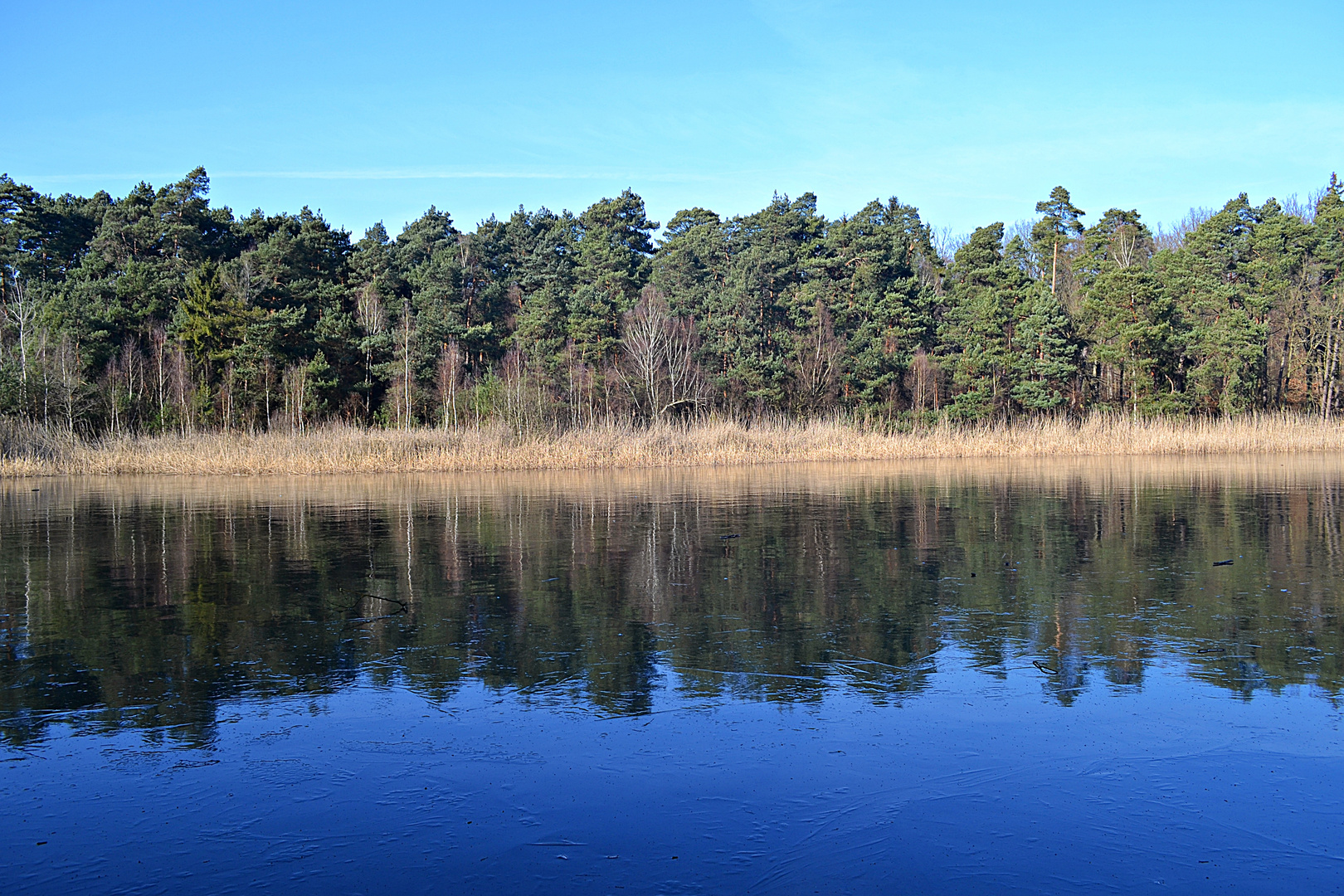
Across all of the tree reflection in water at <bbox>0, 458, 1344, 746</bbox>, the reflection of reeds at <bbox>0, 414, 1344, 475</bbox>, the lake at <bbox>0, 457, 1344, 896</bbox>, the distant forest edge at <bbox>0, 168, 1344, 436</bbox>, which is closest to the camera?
the lake at <bbox>0, 457, 1344, 896</bbox>

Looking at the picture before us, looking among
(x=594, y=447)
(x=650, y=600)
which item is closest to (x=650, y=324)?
(x=594, y=447)

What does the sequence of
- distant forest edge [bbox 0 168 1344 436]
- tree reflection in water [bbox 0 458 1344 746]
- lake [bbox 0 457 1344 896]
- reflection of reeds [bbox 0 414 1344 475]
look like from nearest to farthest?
lake [bbox 0 457 1344 896], tree reflection in water [bbox 0 458 1344 746], reflection of reeds [bbox 0 414 1344 475], distant forest edge [bbox 0 168 1344 436]

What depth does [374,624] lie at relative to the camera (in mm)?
7594

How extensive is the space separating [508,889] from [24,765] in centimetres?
274

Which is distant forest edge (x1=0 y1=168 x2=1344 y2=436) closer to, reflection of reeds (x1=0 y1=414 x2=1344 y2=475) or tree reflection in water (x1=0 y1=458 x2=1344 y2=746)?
reflection of reeds (x1=0 y1=414 x2=1344 y2=475)

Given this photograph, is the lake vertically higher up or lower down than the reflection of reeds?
lower down

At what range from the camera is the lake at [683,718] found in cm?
375

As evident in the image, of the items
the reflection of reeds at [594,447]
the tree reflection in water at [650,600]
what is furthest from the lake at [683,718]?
the reflection of reeds at [594,447]

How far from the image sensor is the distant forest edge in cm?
3981

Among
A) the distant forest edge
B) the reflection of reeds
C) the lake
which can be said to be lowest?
the lake

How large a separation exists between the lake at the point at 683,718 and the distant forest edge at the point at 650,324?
27291 mm

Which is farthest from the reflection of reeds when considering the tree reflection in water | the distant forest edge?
the tree reflection in water

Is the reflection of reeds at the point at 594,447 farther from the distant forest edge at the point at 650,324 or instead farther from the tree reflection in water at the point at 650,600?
the tree reflection in water at the point at 650,600

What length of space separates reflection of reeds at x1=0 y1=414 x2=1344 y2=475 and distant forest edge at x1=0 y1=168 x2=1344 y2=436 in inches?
283
